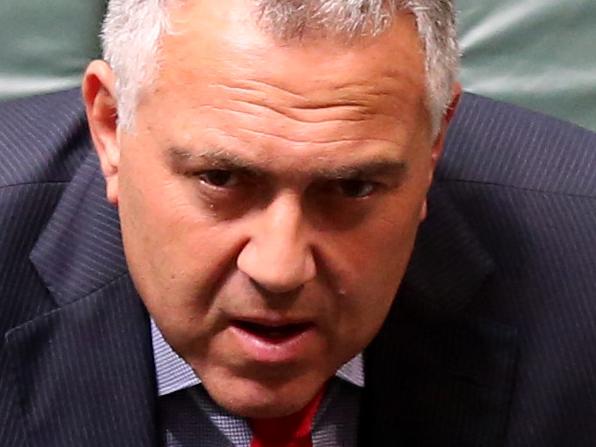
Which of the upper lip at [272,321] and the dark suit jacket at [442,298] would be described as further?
the dark suit jacket at [442,298]

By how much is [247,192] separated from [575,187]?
1.16ft

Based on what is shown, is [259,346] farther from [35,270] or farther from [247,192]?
[35,270]

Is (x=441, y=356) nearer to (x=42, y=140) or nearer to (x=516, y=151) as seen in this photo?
(x=516, y=151)

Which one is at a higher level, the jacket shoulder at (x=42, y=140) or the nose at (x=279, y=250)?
the jacket shoulder at (x=42, y=140)

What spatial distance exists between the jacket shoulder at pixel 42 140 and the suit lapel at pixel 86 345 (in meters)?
0.03

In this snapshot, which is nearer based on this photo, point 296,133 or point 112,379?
point 296,133

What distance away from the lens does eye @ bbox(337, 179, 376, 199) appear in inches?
32.4

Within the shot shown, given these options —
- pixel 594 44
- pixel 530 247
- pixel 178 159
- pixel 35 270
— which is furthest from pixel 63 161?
pixel 594 44

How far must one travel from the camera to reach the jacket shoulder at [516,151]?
106cm

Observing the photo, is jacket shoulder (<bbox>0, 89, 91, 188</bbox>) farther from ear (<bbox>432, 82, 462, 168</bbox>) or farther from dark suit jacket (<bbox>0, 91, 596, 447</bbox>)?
ear (<bbox>432, 82, 462, 168</bbox>)

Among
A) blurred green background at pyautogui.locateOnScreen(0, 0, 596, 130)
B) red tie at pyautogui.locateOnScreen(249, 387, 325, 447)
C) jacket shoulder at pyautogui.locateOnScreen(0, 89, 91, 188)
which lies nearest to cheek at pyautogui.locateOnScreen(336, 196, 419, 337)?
red tie at pyautogui.locateOnScreen(249, 387, 325, 447)

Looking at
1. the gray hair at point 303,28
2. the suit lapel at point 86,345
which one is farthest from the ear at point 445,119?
the suit lapel at point 86,345

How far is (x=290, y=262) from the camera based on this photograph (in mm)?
789

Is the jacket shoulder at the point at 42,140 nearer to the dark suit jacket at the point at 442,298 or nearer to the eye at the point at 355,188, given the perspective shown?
the dark suit jacket at the point at 442,298
